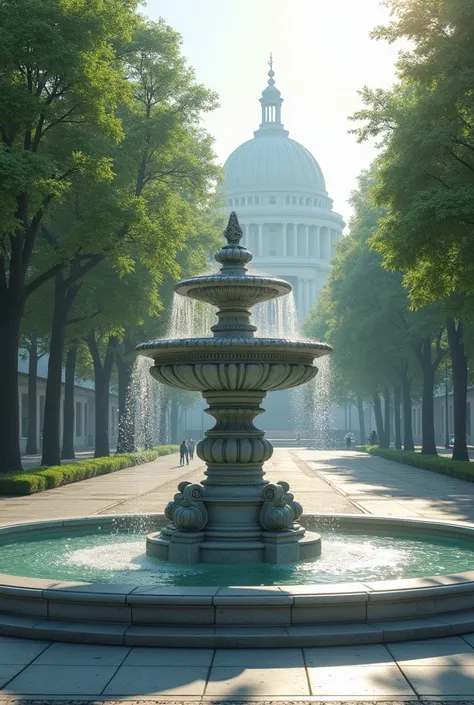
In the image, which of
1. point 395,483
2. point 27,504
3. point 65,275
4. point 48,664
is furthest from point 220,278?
point 65,275

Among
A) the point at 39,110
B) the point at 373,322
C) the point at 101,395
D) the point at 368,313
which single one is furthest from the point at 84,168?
the point at 368,313

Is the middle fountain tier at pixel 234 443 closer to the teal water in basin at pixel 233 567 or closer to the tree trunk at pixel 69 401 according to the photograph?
the teal water in basin at pixel 233 567

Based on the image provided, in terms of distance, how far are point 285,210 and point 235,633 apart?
156936 mm

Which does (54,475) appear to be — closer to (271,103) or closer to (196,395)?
(196,395)

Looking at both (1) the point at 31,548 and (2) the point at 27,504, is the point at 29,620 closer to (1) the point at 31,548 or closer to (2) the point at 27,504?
(1) the point at 31,548

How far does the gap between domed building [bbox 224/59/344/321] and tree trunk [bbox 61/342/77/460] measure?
110909 millimetres

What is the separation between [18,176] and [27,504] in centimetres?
786

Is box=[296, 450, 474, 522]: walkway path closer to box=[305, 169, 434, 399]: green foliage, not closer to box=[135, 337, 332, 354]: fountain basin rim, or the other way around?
box=[135, 337, 332, 354]: fountain basin rim

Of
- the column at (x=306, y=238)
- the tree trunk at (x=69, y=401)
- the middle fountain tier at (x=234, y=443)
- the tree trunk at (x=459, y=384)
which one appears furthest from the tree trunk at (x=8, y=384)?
the column at (x=306, y=238)

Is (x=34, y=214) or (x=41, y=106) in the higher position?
(x=41, y=106)

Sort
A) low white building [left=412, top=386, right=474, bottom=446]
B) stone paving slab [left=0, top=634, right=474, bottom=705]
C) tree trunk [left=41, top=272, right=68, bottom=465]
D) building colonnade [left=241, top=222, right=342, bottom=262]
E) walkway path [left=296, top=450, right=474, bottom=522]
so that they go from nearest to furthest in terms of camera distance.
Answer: stone paving slab [left=0, top=634, right=474, bottom=705] < walkway path [left=296, top=450, right=474, bottom=522] < tree trunk [left=41, top=272, right=68, bottom=465] < low white building [left=412, top=386, right=474, bottom=446] < building colonnade [left=241, top=222, right=342, bottom=262]

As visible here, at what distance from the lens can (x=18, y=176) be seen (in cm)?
2209

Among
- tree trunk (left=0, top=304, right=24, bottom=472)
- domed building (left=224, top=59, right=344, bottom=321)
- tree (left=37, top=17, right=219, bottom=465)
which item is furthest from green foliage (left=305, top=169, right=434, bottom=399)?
domed building (left=224, top=59, right=344, bottom=321)

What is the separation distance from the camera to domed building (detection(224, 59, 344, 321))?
520 feet
